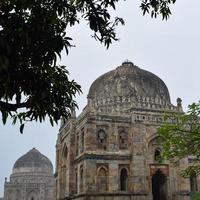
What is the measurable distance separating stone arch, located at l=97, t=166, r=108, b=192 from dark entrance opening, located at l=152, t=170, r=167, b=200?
3712 millimetres

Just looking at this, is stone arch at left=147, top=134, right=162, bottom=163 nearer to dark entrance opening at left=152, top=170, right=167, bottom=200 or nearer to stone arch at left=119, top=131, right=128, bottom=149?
dark entrance opening at left=152, top=170, right=167, bottom=200

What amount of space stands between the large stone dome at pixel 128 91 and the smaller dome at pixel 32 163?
24897mm

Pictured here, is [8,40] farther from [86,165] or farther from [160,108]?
[160,108]

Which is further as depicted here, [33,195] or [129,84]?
[33,195]

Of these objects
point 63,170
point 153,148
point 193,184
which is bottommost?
point 193,184

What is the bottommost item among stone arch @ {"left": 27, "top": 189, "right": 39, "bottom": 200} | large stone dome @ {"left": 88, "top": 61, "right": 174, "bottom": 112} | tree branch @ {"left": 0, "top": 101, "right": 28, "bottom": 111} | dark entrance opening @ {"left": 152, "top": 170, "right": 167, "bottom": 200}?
stone arch @ {"left": 27, "top": 189, "right": 39, "bottom": 200}

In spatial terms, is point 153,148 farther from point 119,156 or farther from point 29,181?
point 29,181

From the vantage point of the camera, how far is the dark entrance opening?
24419 millimetres

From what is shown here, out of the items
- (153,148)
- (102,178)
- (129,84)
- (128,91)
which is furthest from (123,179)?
(129,84)

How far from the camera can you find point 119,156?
77.6 ft

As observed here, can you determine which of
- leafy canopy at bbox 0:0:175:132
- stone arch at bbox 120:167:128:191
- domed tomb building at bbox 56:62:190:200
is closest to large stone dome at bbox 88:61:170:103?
domed tomb building at bbox 56:62:190:200

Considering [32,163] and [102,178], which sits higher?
[32,163]

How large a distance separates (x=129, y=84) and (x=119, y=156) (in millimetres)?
7418

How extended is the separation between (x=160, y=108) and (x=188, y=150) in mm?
15494
